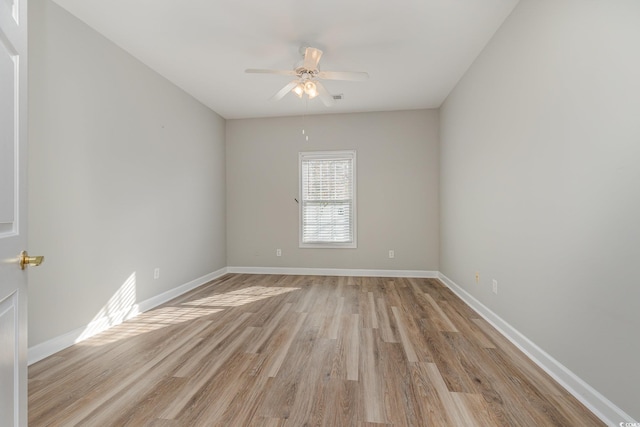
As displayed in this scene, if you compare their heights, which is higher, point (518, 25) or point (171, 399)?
point (518, 25)

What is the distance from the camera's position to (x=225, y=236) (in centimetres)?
517

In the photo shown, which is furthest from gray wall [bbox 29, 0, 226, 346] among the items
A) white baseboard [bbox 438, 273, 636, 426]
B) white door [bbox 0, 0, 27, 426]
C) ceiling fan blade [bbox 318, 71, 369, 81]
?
white baseboard [bbox 438, 273, 636, 426]

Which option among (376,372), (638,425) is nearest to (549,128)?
(638,425)

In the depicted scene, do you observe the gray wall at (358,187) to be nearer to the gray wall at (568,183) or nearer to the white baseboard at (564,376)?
the gray wall at (568,183)

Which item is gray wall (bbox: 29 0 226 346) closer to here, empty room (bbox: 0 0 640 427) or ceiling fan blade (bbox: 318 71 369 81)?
empty room (bbox: 0 0 640 427)

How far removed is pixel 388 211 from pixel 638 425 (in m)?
3.68

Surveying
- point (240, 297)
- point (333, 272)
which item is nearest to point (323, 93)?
point (240, 297)

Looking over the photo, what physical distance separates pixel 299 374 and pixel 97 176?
2374 millimetres

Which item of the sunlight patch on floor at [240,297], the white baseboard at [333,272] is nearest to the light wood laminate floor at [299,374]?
the sunlight patch on floor at [240,297]

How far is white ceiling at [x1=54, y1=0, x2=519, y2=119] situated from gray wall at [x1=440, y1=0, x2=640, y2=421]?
1.38 feet

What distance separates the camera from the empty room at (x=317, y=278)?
1436 mm

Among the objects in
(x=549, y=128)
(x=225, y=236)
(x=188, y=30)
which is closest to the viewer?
(x=549, y=128)

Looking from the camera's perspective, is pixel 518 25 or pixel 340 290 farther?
pixel 340 290

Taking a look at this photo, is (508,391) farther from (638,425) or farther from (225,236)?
(225,236)
